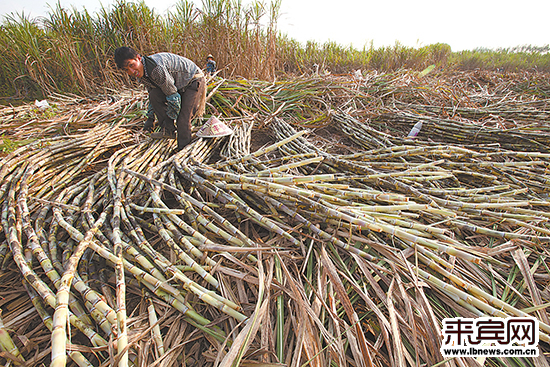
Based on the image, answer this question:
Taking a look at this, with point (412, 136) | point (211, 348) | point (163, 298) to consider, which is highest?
point (412, 136)

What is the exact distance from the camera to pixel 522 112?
288cm

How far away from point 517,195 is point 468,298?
1094mm

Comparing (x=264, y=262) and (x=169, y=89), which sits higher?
(x=169, y=89)

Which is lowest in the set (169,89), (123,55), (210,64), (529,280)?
(529,280)

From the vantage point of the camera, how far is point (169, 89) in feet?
8.11

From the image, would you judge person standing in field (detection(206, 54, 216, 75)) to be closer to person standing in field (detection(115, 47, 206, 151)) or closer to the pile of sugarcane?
person standing in field (detection(115, 47, 206, 151))

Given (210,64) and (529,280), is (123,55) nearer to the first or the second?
(210,64)

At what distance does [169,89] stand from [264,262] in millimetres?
2118

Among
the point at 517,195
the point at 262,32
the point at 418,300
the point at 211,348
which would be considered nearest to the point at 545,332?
the point at 418,300

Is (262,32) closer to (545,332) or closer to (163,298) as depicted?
(163,298)

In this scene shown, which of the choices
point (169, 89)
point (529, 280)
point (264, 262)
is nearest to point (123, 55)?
point (169, 89)

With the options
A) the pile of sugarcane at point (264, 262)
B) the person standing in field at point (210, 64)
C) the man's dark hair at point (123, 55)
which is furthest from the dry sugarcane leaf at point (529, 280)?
the person standing in field at point (210, 64)

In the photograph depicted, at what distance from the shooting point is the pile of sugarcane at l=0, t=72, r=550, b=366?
0.93 metres

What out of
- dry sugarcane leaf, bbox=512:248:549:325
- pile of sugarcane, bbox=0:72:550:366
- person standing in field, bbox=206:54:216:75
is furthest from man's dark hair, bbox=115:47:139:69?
dry sugarcane leaf, bbox=512:248:549:325
